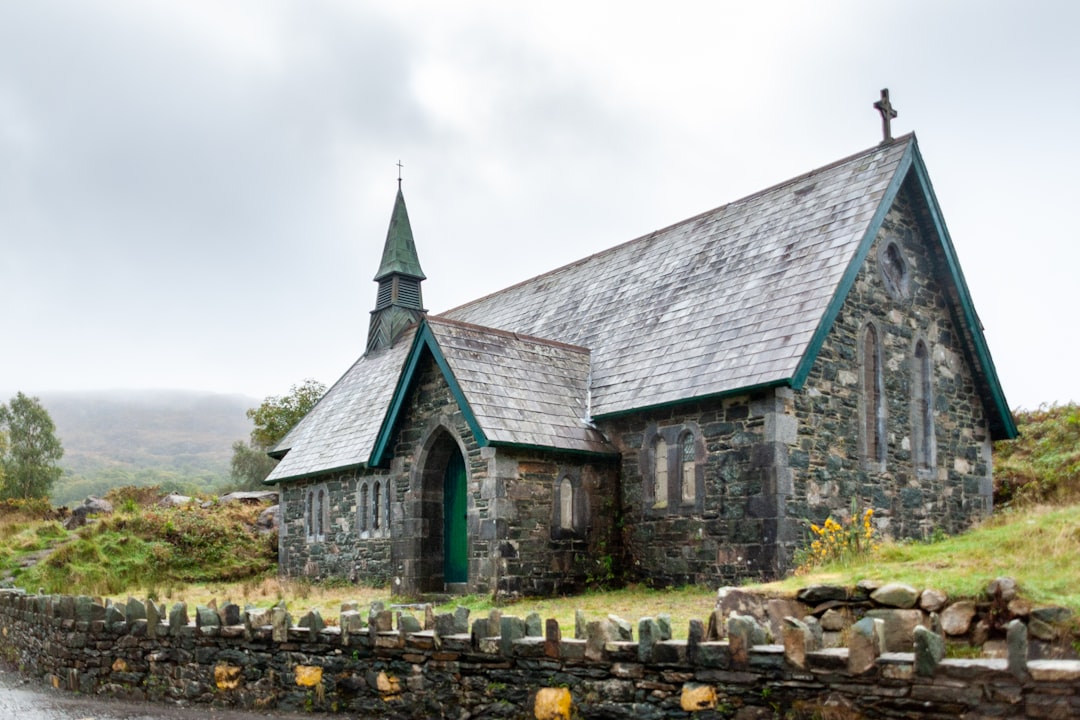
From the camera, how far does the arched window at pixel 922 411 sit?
18.8m

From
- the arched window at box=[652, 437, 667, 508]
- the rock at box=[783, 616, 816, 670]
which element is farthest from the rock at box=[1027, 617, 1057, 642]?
the arched window at box=[652, 437, 667, 508]

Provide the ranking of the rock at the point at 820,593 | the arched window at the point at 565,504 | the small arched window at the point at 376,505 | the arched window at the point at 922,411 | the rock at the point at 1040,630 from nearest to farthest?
1. the rock at the point at 1040,630
2. the rock at the point at 820,593
3. the arched window at the point at 565,504
4. the arched window at the point at 922,411
5. the small arched window at the point at 376,505

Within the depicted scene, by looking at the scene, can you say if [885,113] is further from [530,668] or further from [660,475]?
[530,668]

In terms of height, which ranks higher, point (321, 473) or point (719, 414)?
point (719, 414)

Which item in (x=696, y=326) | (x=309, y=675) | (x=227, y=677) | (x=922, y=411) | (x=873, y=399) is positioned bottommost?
(x=227, y=677)

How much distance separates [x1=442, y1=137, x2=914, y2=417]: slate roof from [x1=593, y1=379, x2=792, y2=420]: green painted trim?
0.06 meters

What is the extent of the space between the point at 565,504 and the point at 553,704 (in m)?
9.55

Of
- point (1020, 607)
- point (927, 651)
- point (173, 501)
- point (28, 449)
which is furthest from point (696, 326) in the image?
point (28, 449)

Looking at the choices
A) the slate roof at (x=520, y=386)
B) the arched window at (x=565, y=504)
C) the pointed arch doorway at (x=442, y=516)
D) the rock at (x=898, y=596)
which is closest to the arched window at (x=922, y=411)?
the slate roof at (x=520, y=386)

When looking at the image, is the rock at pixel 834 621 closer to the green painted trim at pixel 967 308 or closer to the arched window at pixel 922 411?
the arched window at pixel 922 411

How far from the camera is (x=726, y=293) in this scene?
63.4ft

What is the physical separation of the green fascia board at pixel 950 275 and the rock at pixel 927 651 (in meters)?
9.06

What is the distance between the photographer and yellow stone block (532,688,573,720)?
28.1ft

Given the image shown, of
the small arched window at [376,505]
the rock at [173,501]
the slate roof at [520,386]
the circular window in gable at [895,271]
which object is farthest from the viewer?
the rock at [173,501]
